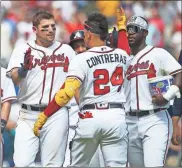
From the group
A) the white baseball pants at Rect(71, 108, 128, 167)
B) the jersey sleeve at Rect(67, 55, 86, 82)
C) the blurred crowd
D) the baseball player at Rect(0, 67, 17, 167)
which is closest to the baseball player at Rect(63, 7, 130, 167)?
the white baseball pants at Rect(71, 108, 128, 167)

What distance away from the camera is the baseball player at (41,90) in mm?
10391

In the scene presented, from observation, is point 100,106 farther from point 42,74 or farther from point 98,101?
point 42,74

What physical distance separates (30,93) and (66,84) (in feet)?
3.44

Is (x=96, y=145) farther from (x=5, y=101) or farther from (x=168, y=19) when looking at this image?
(x=168, y=19)

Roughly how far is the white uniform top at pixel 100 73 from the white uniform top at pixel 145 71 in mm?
394

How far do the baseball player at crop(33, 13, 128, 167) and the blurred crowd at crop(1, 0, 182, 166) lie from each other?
9.16m

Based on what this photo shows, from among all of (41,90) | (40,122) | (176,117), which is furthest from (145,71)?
(40,122)

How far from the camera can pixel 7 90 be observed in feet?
35.2

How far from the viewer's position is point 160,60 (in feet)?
33.3

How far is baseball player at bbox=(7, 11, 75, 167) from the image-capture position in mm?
10391

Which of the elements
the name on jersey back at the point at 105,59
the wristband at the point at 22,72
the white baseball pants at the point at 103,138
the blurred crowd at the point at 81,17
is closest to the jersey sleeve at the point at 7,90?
the wristband at the point at 22,72

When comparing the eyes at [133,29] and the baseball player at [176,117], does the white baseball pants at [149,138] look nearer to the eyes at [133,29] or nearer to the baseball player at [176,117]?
the baseball player at [176,117]

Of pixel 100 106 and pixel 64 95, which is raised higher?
pixel 64 95

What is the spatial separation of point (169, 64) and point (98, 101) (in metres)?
0.93
